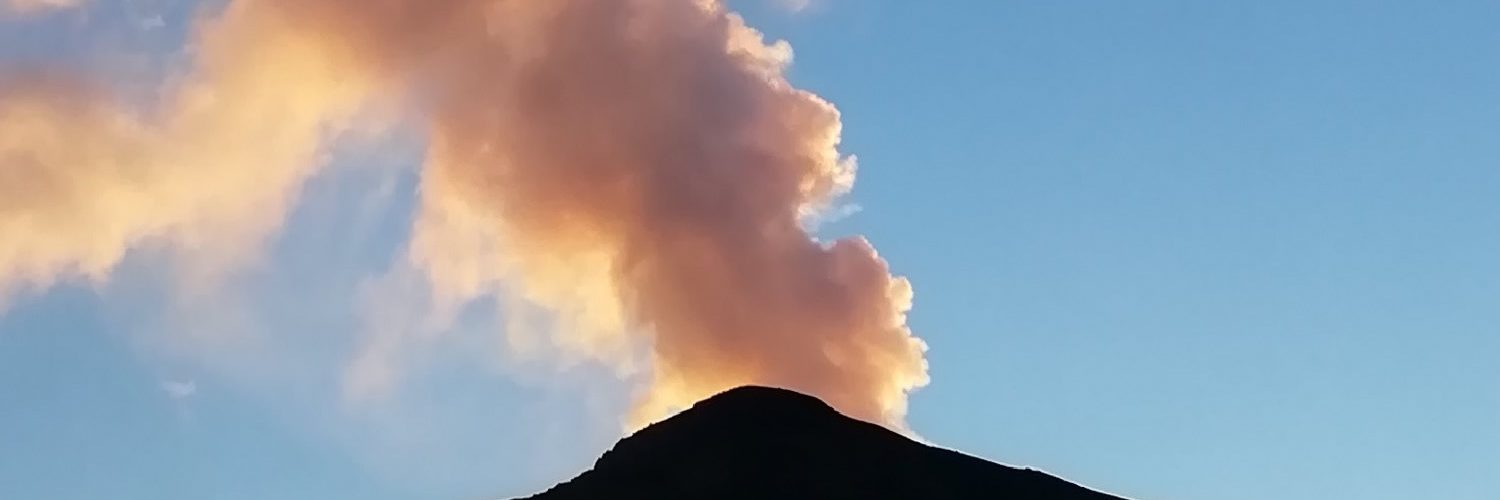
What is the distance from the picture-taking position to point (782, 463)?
304ft

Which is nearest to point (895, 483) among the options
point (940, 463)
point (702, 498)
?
point (940, 463)

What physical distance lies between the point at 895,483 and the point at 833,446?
15.4ft

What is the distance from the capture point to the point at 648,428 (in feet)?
330

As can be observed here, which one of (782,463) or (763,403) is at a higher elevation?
(763,403)

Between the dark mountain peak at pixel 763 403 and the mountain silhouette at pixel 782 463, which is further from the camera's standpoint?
the dark mountain peak at pixel 763 403

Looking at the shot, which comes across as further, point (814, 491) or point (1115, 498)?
point (1115, 498)

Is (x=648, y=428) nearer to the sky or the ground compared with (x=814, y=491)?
nearer to the sky

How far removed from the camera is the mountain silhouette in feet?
299

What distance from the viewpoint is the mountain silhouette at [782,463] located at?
91062 millimetres

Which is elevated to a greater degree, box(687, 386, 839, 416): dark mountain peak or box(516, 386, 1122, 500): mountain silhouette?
box(687, 386, 839, 416): dark mountain peak

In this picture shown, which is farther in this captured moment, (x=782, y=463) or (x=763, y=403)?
(x=763, y=403)

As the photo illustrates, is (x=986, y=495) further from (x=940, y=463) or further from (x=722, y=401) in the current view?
(x=722, y=401)

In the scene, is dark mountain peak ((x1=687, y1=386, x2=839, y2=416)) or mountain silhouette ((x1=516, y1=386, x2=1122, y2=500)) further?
dark mountain peak ((x1=687, y1=386, x2=839, y2=416))

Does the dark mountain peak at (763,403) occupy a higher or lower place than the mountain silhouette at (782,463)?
higher
